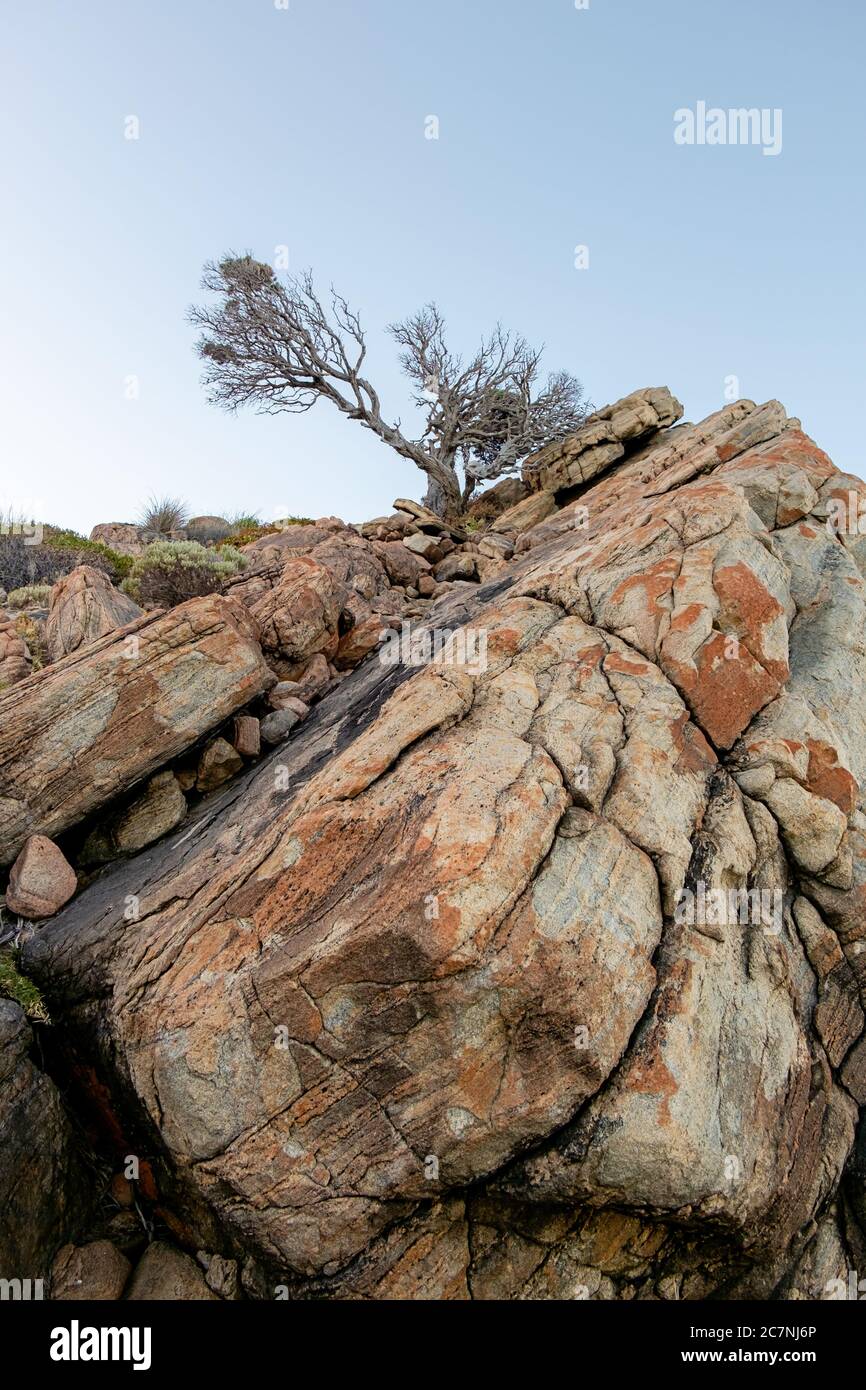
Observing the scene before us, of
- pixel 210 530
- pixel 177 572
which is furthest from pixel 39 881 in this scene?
pixel 210 530

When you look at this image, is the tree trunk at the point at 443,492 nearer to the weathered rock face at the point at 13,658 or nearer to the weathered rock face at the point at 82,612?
the weathered rock face at the point at 82,612

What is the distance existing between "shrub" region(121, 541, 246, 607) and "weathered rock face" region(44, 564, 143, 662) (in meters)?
1.26

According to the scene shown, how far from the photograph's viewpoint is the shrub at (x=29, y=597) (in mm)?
16969

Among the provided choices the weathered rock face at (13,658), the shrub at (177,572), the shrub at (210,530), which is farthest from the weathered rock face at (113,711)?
the shrub at (210,530)

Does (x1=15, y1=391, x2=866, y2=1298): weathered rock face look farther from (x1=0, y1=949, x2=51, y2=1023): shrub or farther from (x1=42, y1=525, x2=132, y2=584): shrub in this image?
(x1=42, y1=525, x2=132, y2=584): shrub

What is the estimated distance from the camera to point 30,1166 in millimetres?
6785

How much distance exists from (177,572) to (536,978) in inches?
505

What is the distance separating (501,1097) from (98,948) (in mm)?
4246

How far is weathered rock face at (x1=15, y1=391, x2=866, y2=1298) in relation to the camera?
5.97 metres

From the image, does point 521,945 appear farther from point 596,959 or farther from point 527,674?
point 527,674

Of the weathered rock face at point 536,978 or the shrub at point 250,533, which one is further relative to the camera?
the shrub at point 250,533

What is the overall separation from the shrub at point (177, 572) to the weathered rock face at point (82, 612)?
1265 mm

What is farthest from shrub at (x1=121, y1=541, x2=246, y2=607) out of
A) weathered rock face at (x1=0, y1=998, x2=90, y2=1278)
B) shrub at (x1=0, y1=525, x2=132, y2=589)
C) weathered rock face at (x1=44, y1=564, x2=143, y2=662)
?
weathered rock face at (x1=0, y1=998, x2=90, y2=1278)

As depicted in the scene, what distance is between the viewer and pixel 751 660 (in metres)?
8.27
